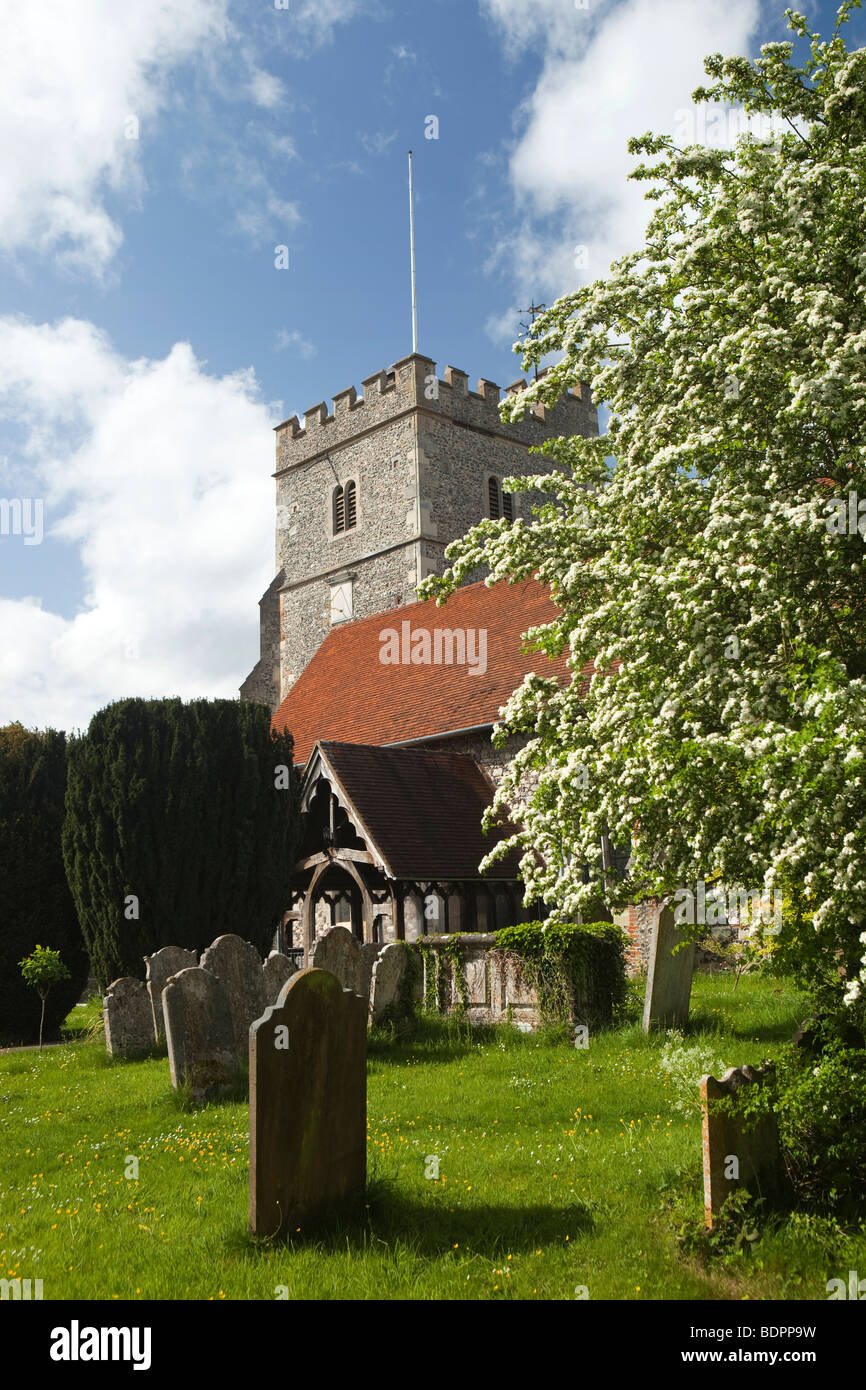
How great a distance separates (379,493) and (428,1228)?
24807mm

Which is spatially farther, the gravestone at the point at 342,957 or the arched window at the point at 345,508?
the arched window at the point at 345,508

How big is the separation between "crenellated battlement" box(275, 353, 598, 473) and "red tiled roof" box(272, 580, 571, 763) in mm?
7137

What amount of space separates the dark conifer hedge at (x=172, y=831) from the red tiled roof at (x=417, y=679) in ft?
13.5

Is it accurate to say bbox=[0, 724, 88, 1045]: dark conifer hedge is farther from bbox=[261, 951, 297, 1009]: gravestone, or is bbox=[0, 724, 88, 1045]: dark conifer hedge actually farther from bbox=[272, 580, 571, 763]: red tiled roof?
bbox=[272, 580, 571, 763]: red tiled roof

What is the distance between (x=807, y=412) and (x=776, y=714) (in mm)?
1427

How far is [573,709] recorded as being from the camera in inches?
245

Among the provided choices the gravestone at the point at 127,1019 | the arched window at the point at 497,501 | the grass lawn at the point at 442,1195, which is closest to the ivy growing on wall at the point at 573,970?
the grass lawn at the point at 442,1195

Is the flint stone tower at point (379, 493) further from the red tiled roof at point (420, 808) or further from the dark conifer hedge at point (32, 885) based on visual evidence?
the dark conifer hedge at point (32, 885)

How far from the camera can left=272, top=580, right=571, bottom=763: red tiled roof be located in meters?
17.3

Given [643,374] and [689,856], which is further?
[643,374]

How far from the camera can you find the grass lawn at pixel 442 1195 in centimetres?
410

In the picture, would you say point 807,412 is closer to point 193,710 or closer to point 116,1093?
point 116,1093

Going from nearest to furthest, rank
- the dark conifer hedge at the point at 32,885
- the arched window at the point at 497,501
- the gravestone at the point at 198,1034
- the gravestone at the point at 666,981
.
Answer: the gravestone at the point at 198,1034 → the gravestone at the point at 666,981 → the dark conifer hedge at the point at 32,885 → the arched window at the point at 497,501
